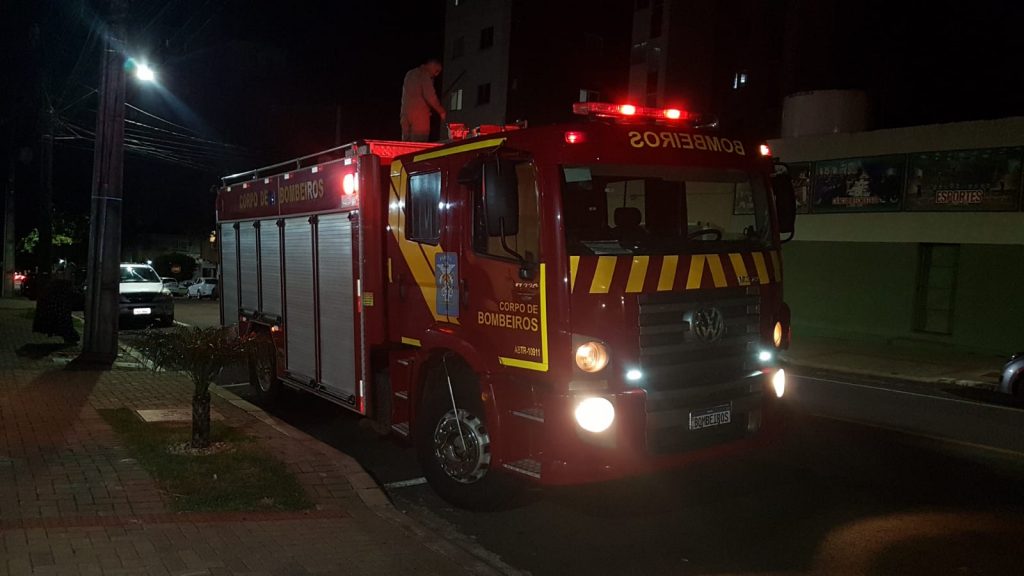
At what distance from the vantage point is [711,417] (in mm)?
5566

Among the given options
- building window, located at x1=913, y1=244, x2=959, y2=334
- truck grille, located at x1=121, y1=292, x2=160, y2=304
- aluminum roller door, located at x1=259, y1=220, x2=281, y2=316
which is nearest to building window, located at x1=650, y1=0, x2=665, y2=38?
building window, located at x1=913, y1=244, x2=959, y2=334

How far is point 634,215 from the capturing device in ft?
19.1

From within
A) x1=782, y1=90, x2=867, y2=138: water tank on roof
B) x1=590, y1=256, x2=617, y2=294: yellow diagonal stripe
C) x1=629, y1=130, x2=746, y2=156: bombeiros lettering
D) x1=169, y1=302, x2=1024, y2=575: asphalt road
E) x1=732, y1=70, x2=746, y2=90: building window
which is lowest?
x1=169, y1=302, x2=1024, y2=575: asphalt road

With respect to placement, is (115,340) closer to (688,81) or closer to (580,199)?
(580,199)

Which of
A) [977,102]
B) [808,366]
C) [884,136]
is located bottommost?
[808,366]

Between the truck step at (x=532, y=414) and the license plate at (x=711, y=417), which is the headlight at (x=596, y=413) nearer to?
the truck step at (x=532, y=414)

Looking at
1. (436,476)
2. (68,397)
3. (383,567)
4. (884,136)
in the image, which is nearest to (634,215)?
(436,476)

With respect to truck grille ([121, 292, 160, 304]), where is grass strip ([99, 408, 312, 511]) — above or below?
below

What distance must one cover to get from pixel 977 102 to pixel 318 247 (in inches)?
1017

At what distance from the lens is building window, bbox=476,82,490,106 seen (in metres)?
39.1

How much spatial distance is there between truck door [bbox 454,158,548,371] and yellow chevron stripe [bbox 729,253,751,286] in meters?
1.54

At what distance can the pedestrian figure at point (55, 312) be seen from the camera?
49.2 feet

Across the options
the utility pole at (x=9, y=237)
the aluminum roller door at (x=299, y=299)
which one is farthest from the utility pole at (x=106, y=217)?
the utility pole at (x=9, y=237)

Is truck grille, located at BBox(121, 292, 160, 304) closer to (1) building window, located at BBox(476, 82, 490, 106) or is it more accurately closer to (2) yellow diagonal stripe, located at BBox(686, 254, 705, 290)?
(2) yellow diagonal stripe, located at BBox(686, 254, 705, 290)
